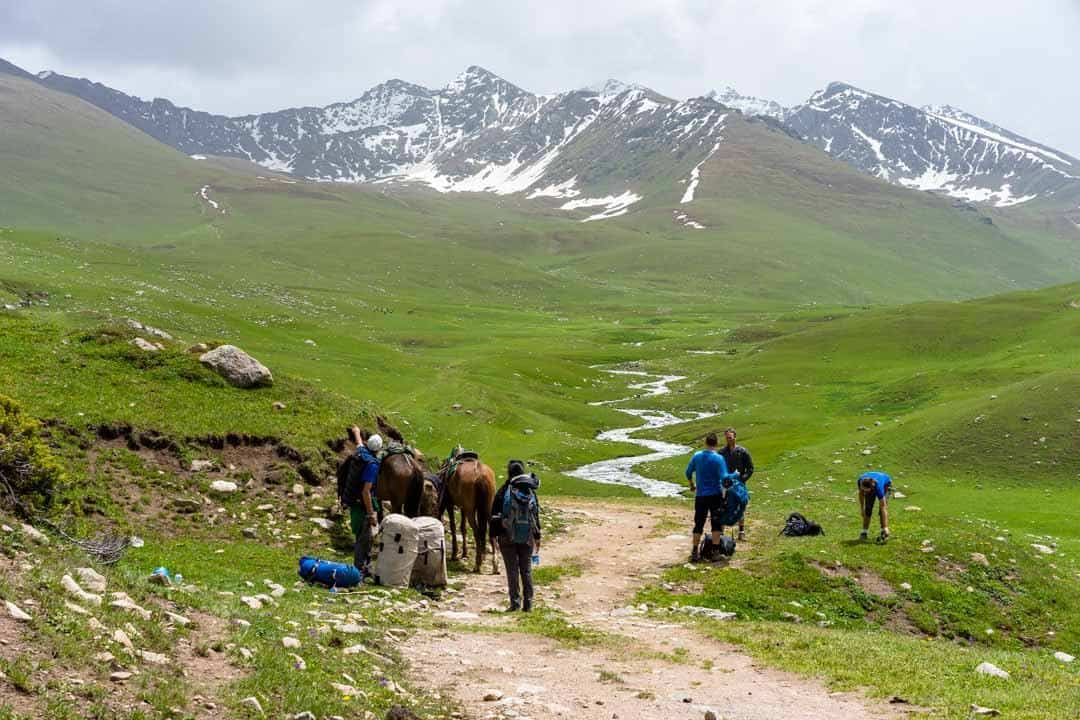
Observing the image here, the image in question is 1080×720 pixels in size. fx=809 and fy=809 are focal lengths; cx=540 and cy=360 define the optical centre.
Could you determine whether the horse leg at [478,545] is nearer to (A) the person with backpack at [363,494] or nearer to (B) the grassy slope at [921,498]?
(A) the person with backpack at [363,494]

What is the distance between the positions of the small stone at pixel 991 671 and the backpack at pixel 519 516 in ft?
31.7

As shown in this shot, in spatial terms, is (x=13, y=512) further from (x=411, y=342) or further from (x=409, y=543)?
(x=411, y=342)

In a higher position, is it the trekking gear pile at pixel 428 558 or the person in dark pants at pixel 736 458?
the person in dark pants at pixel 736 458

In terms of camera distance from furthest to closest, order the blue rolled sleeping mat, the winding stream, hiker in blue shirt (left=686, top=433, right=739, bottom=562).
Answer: the winding stream < hiker in blue shirt (left=686, top=433, right=739, bottom=562) < the blue rolled sleeping mat

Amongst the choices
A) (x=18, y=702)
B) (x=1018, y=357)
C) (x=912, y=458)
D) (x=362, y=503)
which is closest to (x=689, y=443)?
(x=912, y=458)

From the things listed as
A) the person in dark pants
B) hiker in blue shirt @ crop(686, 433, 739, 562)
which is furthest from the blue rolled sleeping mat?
the person in dark pants

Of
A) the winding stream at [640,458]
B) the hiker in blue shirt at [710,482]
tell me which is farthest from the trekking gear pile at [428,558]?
the winding stream at [640,458]

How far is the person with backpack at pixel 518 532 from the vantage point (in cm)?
1945

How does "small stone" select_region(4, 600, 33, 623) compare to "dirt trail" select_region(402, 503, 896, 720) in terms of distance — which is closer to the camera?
"small stone" select_region(4, 600, 33, 623)

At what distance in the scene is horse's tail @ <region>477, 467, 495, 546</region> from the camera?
23672 millimetres

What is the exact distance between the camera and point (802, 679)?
1429 centimetres

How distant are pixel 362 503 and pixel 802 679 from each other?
1204 centimetres

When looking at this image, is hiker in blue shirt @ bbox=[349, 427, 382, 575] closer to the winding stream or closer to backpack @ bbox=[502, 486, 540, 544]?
backpack @ bbox=[502, 486, 540, 544]

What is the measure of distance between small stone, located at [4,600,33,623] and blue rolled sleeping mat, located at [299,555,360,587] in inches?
355
